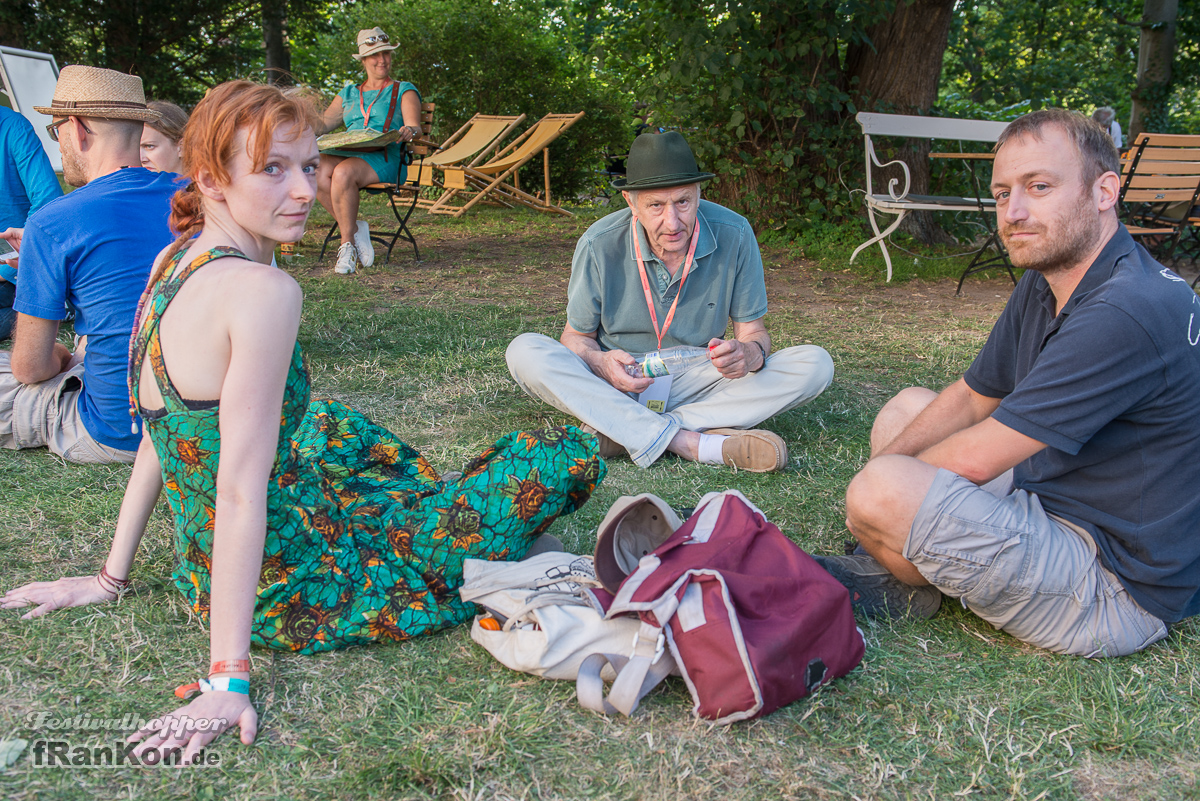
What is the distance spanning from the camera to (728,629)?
6.61 ft

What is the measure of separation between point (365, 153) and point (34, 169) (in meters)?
3.50

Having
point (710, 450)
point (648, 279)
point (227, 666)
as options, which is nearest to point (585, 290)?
point (648, 279)

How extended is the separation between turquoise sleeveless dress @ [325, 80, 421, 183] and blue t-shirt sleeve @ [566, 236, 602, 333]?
14.7 feet

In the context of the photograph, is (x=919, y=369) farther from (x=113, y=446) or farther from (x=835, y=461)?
(x=113, y=446)

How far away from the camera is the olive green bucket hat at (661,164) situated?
3.61m

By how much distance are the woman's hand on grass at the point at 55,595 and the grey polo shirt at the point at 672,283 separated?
2.22 metres

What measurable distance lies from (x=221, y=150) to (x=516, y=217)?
32.7ft

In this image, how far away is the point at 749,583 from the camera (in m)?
2.13

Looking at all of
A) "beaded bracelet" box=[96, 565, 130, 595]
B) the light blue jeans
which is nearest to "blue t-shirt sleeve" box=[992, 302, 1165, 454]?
the light blue jeans

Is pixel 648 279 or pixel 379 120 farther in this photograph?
pixel 379 120

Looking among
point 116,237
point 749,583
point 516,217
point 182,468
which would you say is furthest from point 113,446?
→ point 516,217

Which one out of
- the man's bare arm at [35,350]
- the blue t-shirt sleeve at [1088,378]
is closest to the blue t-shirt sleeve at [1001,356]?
the blue t-shirt sleeve at [1088,378]

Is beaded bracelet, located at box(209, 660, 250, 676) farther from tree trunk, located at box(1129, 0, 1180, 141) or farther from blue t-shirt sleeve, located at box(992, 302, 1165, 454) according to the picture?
tree trunk, located at box(1129, 0, 1180, 141)

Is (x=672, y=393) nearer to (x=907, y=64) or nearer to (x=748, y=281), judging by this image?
(x=748, y=281)
